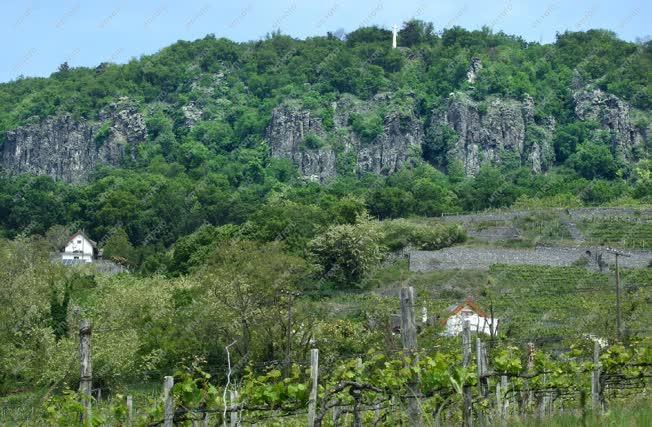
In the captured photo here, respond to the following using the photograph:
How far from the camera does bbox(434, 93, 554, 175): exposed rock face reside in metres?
138

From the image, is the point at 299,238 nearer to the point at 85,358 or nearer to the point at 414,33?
the point at 85,358

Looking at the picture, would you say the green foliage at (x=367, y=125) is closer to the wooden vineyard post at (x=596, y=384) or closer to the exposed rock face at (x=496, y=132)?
the exposed rock face at (x=496, y=132)

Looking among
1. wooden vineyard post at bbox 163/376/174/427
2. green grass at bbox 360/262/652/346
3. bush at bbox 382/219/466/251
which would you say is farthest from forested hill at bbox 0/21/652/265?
wooden vineyard post at bbox 163/376/174/427

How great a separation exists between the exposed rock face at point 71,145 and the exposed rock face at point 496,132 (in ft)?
116

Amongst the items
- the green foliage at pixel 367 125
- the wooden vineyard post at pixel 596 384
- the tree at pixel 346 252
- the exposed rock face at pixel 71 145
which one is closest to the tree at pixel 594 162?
the green foliage at pixel 367 125

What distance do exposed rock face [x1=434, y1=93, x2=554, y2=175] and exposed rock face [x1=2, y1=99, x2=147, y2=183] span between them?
35234 millimetres

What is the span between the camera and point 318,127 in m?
143

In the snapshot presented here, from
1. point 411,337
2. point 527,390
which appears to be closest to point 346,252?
point 527,390

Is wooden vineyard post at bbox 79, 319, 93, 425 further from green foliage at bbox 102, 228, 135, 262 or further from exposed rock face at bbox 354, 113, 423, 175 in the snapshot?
exposed rock face at bbox 354, 113, 423, 175

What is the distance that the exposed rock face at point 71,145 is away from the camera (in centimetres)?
14888

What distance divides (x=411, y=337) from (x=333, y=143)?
12462 centimetres

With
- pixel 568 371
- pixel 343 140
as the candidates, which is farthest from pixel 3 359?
pixel 343 140

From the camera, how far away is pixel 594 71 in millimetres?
156625

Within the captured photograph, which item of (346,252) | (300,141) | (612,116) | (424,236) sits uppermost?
(612,116)
